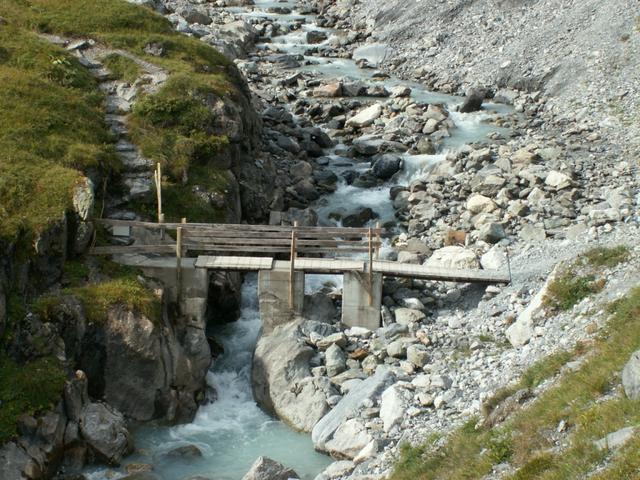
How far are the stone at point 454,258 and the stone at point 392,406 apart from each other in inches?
330

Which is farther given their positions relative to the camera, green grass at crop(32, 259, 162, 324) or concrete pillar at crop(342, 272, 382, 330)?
concrete pillar at crop(342, 272, 382, 330)

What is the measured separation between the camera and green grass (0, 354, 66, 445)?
20.9 metres

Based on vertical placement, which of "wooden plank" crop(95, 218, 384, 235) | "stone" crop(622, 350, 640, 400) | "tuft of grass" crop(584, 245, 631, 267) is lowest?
"stone" crop(622, 350, 640, 400)

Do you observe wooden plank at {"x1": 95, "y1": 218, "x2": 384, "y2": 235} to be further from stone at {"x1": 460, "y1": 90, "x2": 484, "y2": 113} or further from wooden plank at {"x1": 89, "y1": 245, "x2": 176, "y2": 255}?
stone at {"x1": 460, "y1": 90, "x2": 484, "y2": 113}

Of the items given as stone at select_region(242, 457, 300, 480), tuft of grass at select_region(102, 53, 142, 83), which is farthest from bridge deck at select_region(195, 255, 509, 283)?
tuft of grass at select_region(102, 53, 142, 83)

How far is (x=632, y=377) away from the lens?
1512cm

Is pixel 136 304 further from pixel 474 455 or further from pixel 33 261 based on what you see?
pixel 474 455

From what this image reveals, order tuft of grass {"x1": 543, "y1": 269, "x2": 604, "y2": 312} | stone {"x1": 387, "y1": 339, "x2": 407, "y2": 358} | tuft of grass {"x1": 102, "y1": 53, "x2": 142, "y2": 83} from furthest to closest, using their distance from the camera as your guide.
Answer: tuft of grass {"x1": 102, "y1": 53, "x2": 142, "y2": 83} < stone {"x1": 387, "y1": 339, "x2": 407, "y2": 358} < tuft of grass {"x1": 543, "y1": 269, "x2": 604, "y2": 312}

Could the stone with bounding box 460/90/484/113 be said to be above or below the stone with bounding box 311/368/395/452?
above

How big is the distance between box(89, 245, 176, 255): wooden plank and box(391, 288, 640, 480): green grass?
39.5 ft

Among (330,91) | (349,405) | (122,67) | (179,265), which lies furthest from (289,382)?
(330,91)

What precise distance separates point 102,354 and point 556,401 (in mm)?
13589

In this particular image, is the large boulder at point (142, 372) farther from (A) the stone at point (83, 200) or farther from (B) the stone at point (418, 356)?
(B) the stone at point (418, 356)

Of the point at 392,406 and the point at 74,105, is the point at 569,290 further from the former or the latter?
the point at 74,105
